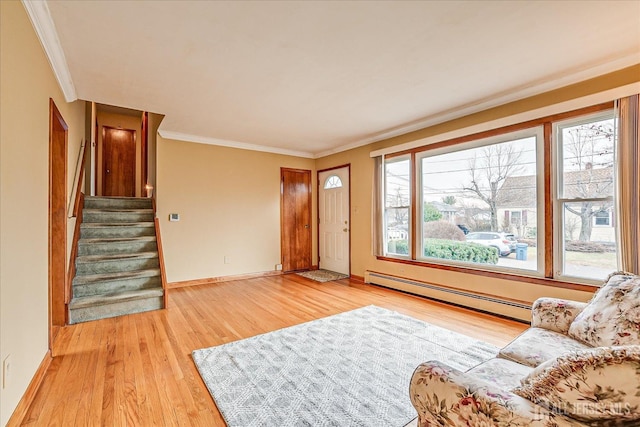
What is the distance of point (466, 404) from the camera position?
97 cm

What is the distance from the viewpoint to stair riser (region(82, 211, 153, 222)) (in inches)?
165

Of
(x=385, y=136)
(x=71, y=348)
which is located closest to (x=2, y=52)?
(x=71, y=348)

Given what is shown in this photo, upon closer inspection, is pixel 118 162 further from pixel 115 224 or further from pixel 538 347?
pixel 538 347

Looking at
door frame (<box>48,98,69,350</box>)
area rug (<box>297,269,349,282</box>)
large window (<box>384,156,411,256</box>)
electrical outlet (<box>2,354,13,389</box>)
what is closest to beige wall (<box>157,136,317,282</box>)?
area rug (<box>297,269,349,282</box>)

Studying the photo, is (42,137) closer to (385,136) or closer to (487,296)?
(385,136)

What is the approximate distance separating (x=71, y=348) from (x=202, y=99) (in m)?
2.77

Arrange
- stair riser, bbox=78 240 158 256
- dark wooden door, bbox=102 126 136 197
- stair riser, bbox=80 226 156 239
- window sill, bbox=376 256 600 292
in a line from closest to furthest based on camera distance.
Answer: window sill, bbox=376 256 600 292 → stair riser, bbox=78 240 158 256 → stair riser, bbox=80 226 156 239 → dark wooden door, bbox=102 126 136 197

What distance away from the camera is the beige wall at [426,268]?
9.05 ft

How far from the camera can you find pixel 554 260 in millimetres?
2957

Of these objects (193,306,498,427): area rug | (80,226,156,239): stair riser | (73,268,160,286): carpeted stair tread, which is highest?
(80,226,156,239): stair riser

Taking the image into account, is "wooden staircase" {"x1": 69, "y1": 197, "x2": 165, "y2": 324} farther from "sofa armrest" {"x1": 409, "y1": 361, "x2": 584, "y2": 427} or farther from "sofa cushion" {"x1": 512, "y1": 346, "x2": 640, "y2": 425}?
"sofa cushion" {"x1": 512, "y1": 346, "x2": 640, "y2": 425}

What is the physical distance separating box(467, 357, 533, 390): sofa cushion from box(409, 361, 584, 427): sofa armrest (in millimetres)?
446

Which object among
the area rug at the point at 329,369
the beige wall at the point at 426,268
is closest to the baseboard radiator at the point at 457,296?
the beige wall at the point at 426,268

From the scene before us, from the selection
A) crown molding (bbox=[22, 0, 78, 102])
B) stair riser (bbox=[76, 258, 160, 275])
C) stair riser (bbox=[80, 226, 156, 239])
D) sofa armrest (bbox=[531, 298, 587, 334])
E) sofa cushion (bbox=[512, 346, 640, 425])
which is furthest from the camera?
stair riser (bbox=[80, 226, 156, 239])
